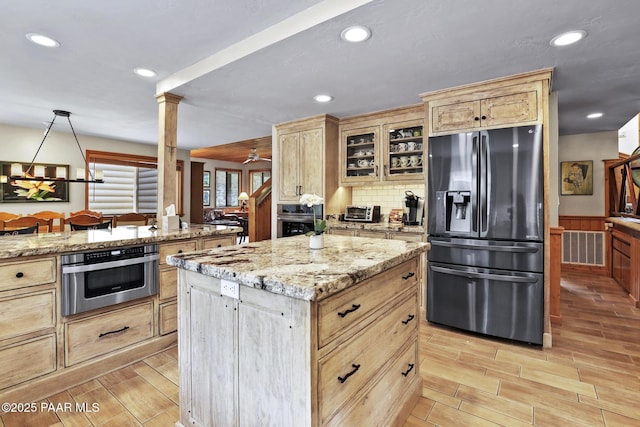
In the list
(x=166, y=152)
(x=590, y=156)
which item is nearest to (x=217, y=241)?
(x=166, y=152)

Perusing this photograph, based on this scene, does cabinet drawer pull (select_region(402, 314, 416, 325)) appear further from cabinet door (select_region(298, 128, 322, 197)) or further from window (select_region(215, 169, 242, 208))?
window (select_region(215, 169, 242, 208))

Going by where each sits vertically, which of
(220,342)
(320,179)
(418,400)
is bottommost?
(418,400)

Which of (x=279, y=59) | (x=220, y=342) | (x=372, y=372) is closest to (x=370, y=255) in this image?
(x=372, y=372)

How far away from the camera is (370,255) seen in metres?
1.75

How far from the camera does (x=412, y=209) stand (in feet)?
13.7

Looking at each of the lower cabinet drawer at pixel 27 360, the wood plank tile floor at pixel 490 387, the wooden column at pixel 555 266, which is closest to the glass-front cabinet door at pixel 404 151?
the wooden column at pixel 555 266

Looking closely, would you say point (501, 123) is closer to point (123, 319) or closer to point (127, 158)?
point (123, 319)

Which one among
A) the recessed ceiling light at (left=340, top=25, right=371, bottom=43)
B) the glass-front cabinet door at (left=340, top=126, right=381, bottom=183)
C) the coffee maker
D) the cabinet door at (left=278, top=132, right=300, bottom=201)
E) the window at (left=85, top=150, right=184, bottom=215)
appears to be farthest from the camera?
the window at (left=85, top=150, right=184, bottom=215)

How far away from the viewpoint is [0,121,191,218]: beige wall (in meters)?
5.55

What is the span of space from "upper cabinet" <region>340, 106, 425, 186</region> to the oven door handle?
8.61 ft

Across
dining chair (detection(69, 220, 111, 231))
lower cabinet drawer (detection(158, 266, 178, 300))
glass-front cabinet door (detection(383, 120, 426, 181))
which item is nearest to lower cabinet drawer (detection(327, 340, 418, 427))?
lower cabinet drawer (detection(158, 266, 178, 300))

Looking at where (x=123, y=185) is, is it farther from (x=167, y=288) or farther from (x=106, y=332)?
(x=106, y=332)

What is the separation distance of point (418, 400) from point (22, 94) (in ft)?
16.4

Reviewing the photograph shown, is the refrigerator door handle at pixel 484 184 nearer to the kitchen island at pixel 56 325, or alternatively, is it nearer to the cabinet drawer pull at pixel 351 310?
the cabinet drawer pull at pixel 351 310
